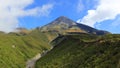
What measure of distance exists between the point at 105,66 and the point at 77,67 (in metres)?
41.8

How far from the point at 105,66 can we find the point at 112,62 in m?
5.03

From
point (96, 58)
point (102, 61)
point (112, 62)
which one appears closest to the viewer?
point (112, 62)

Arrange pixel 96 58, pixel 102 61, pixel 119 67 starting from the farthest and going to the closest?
1. pixel 96 58
2. pixel 102 61
3. pixel 119 67

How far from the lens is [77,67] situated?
198 meters

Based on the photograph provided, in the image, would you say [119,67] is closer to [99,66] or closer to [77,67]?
[99,66]

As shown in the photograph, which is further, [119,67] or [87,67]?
[87,67]

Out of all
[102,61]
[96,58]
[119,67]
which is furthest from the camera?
[96,58]

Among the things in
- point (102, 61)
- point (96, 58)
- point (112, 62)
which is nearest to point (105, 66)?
point (112, 62)

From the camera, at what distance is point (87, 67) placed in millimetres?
178125

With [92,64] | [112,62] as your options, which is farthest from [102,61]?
[112,62]

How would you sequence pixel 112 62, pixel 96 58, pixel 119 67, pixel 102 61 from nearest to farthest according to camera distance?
pixel 119 67 → pixel 112 62 → pixel 102 61 → pixel 96 58

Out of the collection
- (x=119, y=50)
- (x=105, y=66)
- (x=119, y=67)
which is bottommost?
(x=119, y=67)

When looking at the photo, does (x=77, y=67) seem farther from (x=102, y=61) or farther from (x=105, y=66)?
(x=105, y=66)

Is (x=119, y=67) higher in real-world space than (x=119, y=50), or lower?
lower
